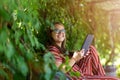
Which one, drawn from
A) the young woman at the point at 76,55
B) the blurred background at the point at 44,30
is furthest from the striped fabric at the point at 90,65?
the blurred background at the point at 44,30

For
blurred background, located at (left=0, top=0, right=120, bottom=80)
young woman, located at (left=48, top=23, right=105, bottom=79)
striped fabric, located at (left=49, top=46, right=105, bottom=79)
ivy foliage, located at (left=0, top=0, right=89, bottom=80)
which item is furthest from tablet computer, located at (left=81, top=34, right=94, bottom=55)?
ivy foliage, located at (left=0, top=0, right=89, bottom=80)

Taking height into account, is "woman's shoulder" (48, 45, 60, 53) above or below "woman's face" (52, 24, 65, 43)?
below

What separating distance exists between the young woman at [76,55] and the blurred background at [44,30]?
0.17 m

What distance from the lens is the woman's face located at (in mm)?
3194

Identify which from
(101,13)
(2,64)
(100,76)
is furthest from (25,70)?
(101,13)

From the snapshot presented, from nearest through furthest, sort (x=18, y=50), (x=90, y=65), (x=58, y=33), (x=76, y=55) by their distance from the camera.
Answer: (x=18, y=50)
(x=76, y=55)
(x=58, y=33)
(x=90, y=65)

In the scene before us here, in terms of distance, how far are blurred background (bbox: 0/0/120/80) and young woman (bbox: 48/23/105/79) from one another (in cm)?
17

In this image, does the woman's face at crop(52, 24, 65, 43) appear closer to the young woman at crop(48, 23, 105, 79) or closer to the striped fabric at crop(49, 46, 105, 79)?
the young woman at crop(48, 23, 105, 79)

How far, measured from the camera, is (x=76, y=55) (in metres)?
3.05

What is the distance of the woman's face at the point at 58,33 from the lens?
3.19 metres

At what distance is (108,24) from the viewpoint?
16.1 feet

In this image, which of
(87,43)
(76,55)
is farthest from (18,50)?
(87,43)

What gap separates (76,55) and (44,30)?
521mm

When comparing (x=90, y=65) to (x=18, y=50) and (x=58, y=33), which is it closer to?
(x=58, y=33)
